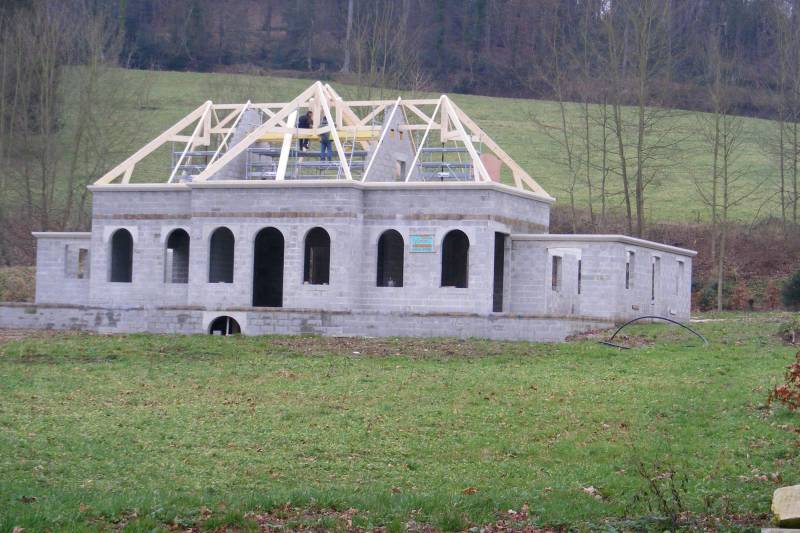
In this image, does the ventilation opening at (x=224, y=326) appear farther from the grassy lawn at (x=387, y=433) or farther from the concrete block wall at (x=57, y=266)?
the concrete block wall at (x=57, y=266)

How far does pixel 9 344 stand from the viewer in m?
31.7

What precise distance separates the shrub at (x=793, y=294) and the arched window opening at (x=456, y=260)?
1442 centimetres

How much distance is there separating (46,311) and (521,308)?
15753 millimetres

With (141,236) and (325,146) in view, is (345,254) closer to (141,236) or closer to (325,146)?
(325,146)

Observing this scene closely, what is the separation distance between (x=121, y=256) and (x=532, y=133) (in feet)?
159

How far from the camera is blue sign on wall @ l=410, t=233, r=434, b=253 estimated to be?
3569 cm

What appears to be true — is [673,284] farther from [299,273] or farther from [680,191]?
[680,191]

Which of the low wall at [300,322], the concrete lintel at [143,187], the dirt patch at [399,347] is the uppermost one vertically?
the concrete lintel at [143,187]

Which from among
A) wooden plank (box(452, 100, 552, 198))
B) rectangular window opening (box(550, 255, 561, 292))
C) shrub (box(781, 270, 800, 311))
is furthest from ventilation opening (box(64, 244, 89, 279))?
shrub (box(781, 270, 800, 311))

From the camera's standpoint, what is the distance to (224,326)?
3716 centimetres

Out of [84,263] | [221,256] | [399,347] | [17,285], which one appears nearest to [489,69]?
[17,285]

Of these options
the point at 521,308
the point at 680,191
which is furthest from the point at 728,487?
the point at 680,191

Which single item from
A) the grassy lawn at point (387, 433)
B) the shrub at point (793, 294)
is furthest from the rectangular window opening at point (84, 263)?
the shrub at point (793, 294)

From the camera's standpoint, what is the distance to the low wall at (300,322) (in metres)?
32.9
